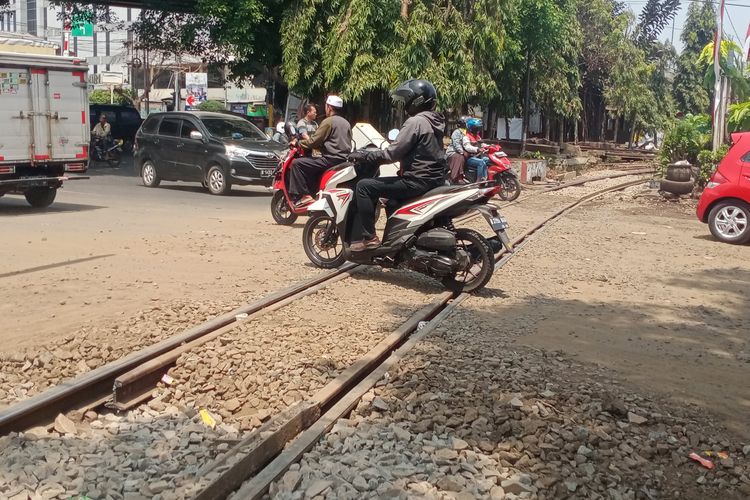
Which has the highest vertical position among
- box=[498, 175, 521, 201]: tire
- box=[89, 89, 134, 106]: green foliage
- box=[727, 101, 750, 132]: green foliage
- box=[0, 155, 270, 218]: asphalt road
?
box=[89, 89, 134, 106]: green foliage

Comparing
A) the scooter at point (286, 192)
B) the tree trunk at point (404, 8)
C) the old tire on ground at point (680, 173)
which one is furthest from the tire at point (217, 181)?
the old tire on ground at point (680, 173)

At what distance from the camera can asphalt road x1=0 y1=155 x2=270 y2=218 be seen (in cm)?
1478

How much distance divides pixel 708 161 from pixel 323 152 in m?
10.6

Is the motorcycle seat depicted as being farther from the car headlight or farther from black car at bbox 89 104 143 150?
black car at bbox 89 104 143 150

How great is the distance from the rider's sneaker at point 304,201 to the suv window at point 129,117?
21.0 meters

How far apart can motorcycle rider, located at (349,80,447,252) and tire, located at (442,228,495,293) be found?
1.92ft

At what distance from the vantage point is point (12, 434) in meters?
4.11

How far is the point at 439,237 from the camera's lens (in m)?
7.65

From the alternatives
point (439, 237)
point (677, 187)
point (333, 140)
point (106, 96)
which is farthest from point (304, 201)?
point (106, 96)

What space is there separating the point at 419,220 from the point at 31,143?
8572 mm

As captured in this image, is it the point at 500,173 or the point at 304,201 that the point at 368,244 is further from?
the point at 500,173

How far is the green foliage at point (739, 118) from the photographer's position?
65.9 feet

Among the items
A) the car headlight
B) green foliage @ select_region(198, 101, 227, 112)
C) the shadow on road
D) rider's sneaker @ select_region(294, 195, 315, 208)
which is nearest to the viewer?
rider's sneaker @ select_region(294, 195, 315, 208)

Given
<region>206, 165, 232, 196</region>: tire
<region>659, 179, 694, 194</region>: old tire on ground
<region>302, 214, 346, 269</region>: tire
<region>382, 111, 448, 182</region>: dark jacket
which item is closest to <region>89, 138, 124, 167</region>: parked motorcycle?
<region>206, 165, 232, 196</region>: tire
